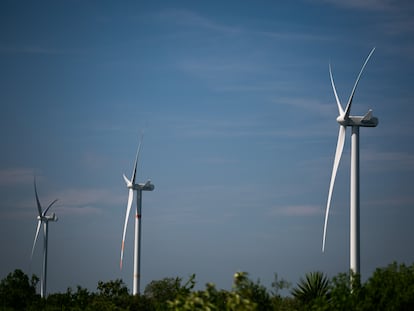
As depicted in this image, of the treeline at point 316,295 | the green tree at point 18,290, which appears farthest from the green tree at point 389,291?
the green tree at point 18,290

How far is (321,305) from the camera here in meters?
40.1

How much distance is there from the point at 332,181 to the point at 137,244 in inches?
1984

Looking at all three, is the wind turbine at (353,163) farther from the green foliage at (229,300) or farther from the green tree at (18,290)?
the green tree at (18,290)

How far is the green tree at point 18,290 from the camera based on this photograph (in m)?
99.2

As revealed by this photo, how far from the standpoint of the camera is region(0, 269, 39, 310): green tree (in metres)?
99.2

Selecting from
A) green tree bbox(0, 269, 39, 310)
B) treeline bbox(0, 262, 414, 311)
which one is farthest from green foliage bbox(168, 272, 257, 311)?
green tree bbox(0, 269, 39, 310)

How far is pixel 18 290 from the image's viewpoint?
4021 inches

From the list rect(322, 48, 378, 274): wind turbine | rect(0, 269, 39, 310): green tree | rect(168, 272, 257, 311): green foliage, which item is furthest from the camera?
rect(0, 269, 39, 310): green tree

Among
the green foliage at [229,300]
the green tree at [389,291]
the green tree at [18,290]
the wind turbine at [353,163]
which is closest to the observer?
the green foliage at [229,300]

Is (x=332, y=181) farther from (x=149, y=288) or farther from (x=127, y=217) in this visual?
(x=149, y=288)

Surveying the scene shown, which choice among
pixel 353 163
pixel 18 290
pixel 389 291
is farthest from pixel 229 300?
pixel 18 290

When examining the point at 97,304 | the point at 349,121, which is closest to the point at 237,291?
the point at 349,121

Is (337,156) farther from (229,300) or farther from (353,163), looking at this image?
(229,300)

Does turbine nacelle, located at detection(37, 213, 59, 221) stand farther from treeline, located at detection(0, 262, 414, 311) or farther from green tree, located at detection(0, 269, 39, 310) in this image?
treeline, located at detection(0, 262, 414, 311)
